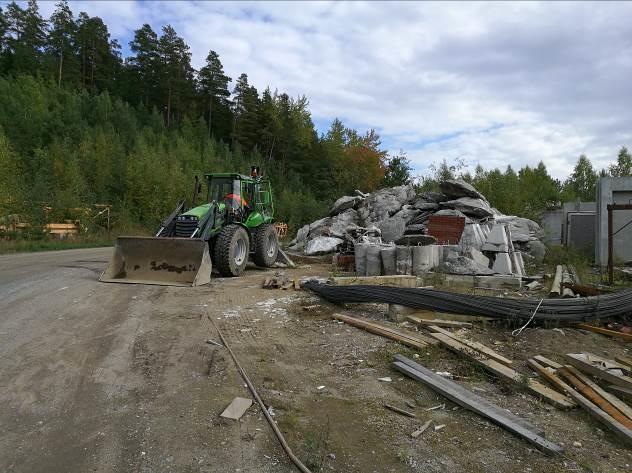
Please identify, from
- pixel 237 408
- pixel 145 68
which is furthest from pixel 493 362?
pixel 145 68

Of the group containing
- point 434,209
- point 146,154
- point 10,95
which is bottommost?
point 434,209

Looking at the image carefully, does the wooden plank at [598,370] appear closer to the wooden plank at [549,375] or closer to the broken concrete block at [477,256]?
the wooden plank at [549,375]

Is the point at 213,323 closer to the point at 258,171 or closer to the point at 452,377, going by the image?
the point at 452,377

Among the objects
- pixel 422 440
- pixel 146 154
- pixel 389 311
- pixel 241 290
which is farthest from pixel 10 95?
pixel 422 440

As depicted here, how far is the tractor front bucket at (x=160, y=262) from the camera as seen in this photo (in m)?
9.90

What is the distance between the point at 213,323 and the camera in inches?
269

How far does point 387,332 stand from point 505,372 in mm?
1740

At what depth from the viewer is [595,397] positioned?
4.42 m

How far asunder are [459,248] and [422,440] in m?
9.07

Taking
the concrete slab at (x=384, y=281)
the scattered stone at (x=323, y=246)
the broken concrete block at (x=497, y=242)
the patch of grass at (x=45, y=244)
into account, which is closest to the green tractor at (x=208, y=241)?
the concrete slab at (x=384, y=281)

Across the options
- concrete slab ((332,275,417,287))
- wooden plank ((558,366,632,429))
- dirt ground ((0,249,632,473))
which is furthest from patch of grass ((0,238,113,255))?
wooden plank ((558,366,632,429))

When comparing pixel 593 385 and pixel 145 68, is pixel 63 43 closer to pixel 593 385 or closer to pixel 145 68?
pixel 145 68

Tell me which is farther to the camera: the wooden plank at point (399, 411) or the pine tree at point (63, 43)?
the pine tree at point (63, 43)

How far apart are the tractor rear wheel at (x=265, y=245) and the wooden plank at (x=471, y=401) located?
825cm
